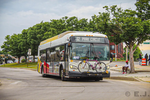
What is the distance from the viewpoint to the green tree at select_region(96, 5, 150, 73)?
23281 mm

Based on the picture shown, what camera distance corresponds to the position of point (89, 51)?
55.5ft

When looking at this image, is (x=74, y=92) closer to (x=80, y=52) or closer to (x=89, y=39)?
(x=80, y=52)

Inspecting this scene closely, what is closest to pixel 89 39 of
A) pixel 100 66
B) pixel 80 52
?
pixel 80 52

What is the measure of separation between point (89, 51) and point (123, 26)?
310 inches

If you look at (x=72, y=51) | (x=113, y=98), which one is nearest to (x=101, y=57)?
(x=72, y=51)

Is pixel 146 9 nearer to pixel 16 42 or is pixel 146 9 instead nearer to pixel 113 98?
pixel 113 98

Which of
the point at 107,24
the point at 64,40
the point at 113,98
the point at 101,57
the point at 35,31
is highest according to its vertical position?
the point at 35,31

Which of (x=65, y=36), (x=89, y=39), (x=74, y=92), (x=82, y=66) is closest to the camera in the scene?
(x=74, y=92)

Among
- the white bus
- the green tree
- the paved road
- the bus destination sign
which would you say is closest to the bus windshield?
the white bus

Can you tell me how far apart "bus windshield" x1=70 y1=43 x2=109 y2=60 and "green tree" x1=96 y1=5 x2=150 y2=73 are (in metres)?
6.90

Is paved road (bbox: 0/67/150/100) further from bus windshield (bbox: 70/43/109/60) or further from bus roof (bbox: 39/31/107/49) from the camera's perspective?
bus roof (bbox: 39/31/107/49)

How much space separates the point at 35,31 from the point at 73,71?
6252 cm

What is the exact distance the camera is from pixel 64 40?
59.6 feet

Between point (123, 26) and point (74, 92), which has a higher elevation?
point (123, 26)
